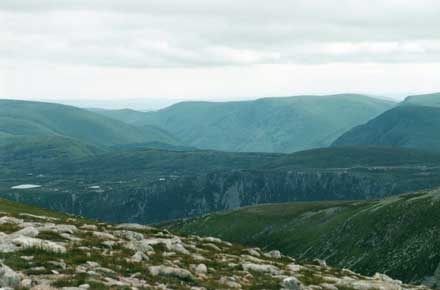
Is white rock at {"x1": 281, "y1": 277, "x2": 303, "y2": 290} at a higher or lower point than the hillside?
higher

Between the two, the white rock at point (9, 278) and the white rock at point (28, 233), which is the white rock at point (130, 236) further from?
the white rock at point (9, 278)

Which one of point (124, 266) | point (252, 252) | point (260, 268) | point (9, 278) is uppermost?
point (9, 278)

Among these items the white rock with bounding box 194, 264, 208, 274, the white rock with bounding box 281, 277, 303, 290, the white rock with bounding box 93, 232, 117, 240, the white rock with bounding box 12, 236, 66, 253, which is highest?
the white rock with bounding box 12, 236, 66, 253

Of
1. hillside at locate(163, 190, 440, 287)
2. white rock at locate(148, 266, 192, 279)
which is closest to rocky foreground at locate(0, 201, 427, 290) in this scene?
white rock at locate(148, 266, 192, 279)

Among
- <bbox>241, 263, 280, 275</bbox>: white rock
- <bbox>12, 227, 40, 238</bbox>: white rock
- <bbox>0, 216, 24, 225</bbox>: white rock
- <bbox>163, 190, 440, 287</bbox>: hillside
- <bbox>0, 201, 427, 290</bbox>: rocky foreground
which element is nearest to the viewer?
<bbox>0, 201, 427, 290</bbox>: rocky foreground

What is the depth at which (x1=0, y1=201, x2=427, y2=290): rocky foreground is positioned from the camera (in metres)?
23.2

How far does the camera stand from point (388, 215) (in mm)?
179125

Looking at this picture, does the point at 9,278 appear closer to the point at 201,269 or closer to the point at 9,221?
the point at 201,269

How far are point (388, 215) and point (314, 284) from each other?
15625 cm

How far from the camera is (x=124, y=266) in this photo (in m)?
26.8

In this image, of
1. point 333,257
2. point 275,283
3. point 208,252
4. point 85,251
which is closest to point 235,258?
point 208,252

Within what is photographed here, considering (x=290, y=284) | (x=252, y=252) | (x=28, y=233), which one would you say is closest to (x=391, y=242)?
(x=252, y=252)

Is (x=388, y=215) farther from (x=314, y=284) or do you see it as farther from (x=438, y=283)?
(x=314, y=284)

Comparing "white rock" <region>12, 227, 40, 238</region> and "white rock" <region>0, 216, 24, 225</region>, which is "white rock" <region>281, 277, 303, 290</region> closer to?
"white rock" <region>12, 227, 40, 238</region>
